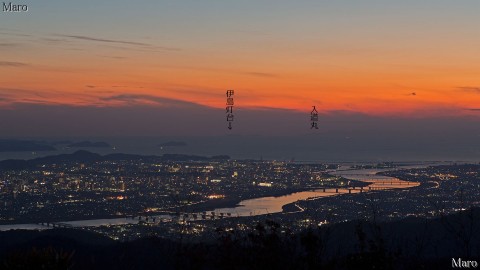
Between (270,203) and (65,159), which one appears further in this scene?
(65,159)

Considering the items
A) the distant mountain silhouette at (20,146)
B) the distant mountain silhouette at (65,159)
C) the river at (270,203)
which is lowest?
the river at (270,203)

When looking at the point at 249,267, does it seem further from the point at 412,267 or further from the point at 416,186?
the point at 416,186

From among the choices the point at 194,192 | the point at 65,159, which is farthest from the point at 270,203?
the point at 65,159

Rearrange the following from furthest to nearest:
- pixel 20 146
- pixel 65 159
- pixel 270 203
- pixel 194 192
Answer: pixel 20 146 → pixel 65 159 → pixel 194 192 → pixel 270 203

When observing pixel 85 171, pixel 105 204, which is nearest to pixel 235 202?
pixel 105 204

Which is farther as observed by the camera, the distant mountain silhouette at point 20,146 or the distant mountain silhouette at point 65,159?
the distant mountain silhouette at point 20,146

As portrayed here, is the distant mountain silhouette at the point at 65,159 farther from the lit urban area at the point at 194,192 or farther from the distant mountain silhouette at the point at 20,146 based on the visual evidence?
the distant mountain silhouette at the point at 20,146

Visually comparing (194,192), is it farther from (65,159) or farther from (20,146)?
(20,146)

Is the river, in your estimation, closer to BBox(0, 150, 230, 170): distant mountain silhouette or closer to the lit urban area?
the lit urban area

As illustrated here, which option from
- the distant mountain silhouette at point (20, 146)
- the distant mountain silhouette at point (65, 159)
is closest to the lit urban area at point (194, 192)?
the distant mountain silhouette at point (65, 159)

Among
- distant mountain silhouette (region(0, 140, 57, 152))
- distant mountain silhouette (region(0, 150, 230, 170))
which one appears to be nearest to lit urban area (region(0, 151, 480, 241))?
distant mountain silhouette (region(0, 150, 230, 170))

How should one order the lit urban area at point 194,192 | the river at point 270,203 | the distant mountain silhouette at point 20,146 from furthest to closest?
1. the distant mountain silhouette at point 20,146
2. the river at point 270,203
3. the lit urban area at point 194,192
